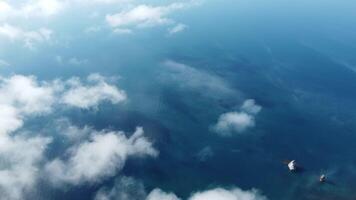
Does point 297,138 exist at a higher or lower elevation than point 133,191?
higher

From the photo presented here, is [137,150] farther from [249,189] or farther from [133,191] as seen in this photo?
[249,189]

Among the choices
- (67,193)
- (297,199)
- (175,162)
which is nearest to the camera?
(297,199)

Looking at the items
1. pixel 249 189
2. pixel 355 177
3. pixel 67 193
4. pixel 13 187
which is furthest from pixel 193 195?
pixel 13 187

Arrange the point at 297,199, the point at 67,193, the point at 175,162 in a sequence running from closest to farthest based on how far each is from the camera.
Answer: the point at 297,199 → the point at 67,193 → the point at 175,162

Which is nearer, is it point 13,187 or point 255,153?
point 13,187

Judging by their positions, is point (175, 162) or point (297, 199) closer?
point (297, 199)

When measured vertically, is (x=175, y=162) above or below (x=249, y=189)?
above

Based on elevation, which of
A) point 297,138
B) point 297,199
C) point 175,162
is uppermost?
point 297,138

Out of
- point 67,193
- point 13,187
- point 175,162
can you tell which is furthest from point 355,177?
→ point 13,187

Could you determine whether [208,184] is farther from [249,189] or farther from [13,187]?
[13,187]
